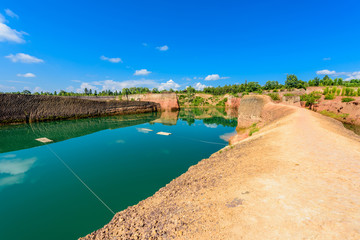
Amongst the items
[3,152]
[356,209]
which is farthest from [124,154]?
[356,209]

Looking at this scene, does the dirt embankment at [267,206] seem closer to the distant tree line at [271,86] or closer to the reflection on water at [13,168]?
the reflection on water at [13,168]

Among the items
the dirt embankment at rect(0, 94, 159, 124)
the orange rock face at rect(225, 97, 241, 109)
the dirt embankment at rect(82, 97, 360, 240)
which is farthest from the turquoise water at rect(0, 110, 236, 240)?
the orange rock face at rect(225, 97, 241, 109)

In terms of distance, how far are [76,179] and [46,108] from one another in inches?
1433

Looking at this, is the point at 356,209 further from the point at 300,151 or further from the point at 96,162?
the point at 96,162

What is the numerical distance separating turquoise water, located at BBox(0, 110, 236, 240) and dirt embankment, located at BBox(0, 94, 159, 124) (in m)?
16.6

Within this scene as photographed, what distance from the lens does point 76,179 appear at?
34.1ft

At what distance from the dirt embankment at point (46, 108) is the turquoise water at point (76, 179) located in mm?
16592

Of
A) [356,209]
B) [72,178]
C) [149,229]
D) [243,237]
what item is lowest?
[72,178]

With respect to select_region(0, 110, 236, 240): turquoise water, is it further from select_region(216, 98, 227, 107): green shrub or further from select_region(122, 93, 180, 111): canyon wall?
select_region(216, 98, 227, 107): green shrub

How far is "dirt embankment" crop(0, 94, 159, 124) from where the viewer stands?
29.5 m

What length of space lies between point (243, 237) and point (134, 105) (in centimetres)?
5386

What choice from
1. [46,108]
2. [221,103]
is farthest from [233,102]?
[46,108]

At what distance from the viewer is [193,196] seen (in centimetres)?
505

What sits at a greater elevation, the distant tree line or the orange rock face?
the distant tree line
